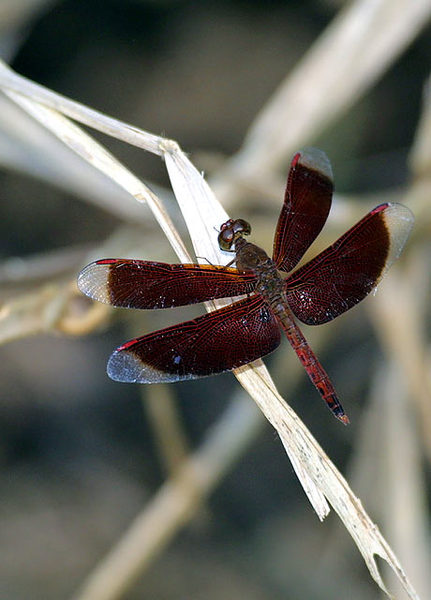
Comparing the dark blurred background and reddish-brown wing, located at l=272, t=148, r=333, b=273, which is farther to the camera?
the dark blurred background

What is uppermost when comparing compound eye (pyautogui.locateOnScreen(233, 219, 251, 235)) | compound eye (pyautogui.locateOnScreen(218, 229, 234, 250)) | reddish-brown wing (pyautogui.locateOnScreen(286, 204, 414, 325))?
compound eye (pyautogui.locateOnScreen(233, 219, 251, 235))

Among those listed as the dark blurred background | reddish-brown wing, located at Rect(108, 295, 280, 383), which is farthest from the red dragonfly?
the dark blurred background

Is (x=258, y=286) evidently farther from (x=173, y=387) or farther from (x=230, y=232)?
(x=173, y=387)

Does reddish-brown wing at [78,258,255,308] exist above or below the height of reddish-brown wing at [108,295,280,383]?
above

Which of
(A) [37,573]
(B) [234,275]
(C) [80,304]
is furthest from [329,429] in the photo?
(C) [80,304]

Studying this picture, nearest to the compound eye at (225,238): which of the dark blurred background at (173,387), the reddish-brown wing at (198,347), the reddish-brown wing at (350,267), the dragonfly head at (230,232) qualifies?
the dragonfly head at (230,232)

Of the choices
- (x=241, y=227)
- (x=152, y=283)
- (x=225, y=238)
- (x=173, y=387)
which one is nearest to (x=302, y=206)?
(x=241, y=227)

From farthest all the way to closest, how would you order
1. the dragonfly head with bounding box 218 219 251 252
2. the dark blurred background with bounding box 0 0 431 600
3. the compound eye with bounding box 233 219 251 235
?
the dark blurred background with bounding box 0 0 431 600
the compound eye with bounding box 233 219 251 235
the dragonfly head with bounding box 218 219 251 252

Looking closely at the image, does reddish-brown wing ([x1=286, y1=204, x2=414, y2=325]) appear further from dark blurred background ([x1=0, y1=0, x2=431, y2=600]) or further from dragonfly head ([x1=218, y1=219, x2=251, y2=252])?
dark blurred background ([x1=0, y1=0, x2=431, y2=600])
